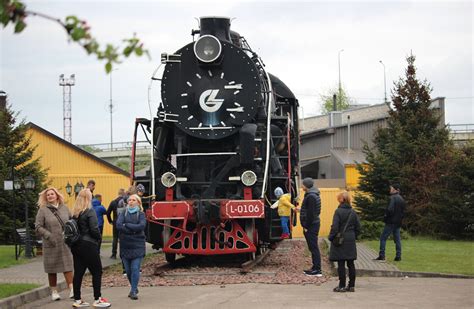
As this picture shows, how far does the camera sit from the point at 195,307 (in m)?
10.6

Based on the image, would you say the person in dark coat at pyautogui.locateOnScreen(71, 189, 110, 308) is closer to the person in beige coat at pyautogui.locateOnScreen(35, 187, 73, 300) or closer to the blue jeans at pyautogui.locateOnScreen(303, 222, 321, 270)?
the person in beige coat at pyautogui.locateOnScreen(35, 187, 73, 300)

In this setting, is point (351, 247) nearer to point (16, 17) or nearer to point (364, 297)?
point (364, 297)

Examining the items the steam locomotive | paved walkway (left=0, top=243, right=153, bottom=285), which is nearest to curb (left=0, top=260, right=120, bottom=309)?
paved walkway (left=0, top=243, right=153, bottom=285)

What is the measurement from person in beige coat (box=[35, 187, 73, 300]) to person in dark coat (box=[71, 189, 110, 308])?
2.24 ft

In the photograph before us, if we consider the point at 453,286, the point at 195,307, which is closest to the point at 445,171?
the point at 453,286

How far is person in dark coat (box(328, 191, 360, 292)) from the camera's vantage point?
12.1 m

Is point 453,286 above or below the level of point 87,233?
below

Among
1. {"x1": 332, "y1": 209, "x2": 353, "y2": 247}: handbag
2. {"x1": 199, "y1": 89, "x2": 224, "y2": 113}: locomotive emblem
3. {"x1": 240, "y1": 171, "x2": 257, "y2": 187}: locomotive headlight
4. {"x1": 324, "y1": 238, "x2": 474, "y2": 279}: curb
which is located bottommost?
{"x1": 324, "y1": 238, "x2": 474, "y2": 279}: curb

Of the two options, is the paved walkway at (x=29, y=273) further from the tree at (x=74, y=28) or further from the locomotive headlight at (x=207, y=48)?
the tree at (x=74, y=28)

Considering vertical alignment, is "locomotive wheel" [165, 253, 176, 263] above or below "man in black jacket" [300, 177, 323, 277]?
below

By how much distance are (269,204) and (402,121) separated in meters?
15.2

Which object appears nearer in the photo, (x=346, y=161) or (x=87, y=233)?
(x=87, y=233)

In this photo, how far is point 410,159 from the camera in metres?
27.7

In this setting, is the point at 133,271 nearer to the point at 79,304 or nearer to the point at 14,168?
the point at 79,304
